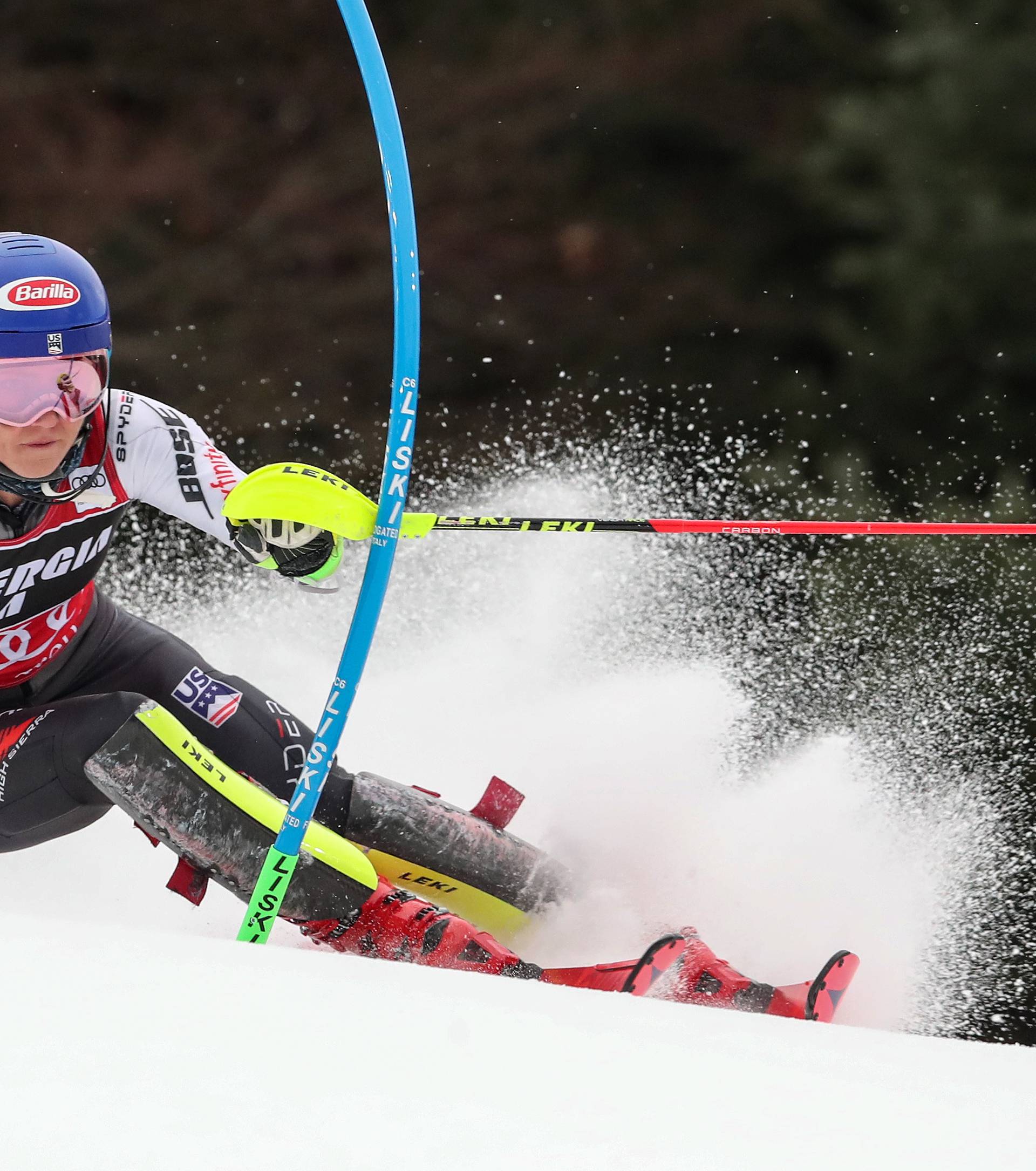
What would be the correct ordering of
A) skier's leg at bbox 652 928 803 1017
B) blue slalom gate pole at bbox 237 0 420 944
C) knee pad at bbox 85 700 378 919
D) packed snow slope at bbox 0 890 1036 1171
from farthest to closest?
skier's leg at bbox 652 928 803 1017 → knee pad at bbox 85 700 378 919 → blue slalom gate pole at bbox 237 0 420 944 → packed snow slope at bbox 0 890 1036 1171

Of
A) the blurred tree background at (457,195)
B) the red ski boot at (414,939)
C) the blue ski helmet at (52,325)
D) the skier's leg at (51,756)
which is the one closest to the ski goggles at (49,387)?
the blue ski helmet at (52,325)

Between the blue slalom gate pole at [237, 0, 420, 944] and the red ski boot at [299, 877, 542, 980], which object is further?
the red ski boot at [299, 877, 542, 980]

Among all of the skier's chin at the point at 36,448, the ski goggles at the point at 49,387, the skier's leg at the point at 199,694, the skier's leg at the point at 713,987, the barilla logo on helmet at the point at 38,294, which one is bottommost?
the skier's leg at the point at 713,987

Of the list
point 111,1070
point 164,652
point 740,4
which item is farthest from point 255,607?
point 740,4

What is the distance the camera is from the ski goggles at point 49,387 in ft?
5.06

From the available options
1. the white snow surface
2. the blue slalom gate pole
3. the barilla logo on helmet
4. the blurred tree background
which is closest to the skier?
the barilla logo on helmet

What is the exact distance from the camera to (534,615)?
10.3 feet

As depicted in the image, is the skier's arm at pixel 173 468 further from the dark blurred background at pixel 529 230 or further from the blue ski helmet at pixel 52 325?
the dark blurred background at pixel 529 230

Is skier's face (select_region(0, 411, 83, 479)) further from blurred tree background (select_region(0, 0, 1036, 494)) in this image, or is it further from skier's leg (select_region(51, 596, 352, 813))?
blurred tree background (select_region(0, 0, 1036, 494))

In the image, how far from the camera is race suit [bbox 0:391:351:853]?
63.6 inches

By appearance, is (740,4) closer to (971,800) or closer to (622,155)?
(622,155)

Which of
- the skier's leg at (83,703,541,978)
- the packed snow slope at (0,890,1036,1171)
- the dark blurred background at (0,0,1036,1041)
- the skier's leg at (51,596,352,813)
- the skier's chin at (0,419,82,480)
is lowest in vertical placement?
the packed snow slope at (0,890,1036,1171)

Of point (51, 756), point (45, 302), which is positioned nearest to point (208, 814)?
point (51, 756)

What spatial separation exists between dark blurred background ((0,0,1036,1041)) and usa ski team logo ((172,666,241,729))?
2768mm
